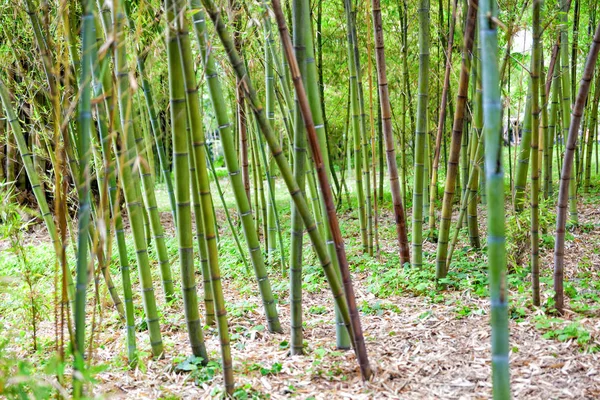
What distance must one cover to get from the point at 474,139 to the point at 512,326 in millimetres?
1463

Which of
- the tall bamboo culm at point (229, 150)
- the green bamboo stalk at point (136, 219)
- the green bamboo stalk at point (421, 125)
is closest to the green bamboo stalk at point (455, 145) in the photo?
A: the green bamboo stalk at point (421, 125)

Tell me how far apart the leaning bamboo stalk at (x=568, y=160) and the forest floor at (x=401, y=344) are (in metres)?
0.19

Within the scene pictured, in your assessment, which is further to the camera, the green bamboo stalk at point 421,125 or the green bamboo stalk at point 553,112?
the green bamboo stalk at point 553,112

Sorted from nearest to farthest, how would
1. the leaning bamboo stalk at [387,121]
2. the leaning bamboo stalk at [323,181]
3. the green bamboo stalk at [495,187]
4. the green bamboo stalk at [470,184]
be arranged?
the green bamboo stalk at [495,187], the leaning bamboo stalk at [323,181], the green bamboo stalk at [470,184], the leaning bamboo stalk at [387,121]

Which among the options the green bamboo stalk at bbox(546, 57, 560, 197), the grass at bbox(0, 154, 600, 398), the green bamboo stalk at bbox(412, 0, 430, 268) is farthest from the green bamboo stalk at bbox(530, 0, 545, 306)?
the green bamboo stalk at bbox(546, 57, 560, 197)

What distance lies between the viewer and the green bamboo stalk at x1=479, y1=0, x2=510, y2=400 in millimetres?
1089

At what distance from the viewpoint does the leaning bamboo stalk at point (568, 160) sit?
2037mm

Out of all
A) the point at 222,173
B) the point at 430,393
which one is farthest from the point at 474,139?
the point at 222,173

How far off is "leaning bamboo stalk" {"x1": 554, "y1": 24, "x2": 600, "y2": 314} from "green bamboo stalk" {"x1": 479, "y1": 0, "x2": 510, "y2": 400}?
1.11m

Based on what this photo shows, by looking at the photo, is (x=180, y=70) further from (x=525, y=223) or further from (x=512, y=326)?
(x=525, y=223)

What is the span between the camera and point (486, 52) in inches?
43.3

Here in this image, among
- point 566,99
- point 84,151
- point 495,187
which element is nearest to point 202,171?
point 84,151

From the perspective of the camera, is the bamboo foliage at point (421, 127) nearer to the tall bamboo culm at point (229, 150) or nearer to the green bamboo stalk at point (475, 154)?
the green bamboo stalk at point (475, 154)

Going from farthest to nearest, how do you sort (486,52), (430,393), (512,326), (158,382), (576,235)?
(576,235) < (512,326) < (158,382) < (430,393) < (486,52)
